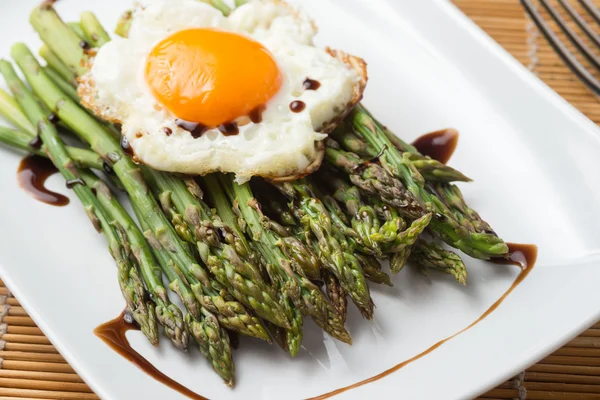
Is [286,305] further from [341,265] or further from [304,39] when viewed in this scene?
[304,39]

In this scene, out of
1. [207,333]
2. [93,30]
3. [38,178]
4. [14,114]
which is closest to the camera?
[207,333]

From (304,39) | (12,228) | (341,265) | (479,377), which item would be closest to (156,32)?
(304,39)

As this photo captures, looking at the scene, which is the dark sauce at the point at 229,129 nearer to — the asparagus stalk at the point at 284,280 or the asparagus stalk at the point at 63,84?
the asparagus stalk at the point at 284,280

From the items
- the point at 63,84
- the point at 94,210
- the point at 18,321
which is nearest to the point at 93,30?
the point at 63,84

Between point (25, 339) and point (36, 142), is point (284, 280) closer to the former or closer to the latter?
point (25, 339)

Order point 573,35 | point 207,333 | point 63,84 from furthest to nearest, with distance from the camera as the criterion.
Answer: point 573,35, point 63,84, point 207,333

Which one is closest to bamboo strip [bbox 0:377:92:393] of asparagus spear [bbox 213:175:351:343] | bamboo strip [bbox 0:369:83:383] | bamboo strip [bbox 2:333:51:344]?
bamboo strip [bbox 0:369:83:383]

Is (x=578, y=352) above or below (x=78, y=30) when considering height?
below
